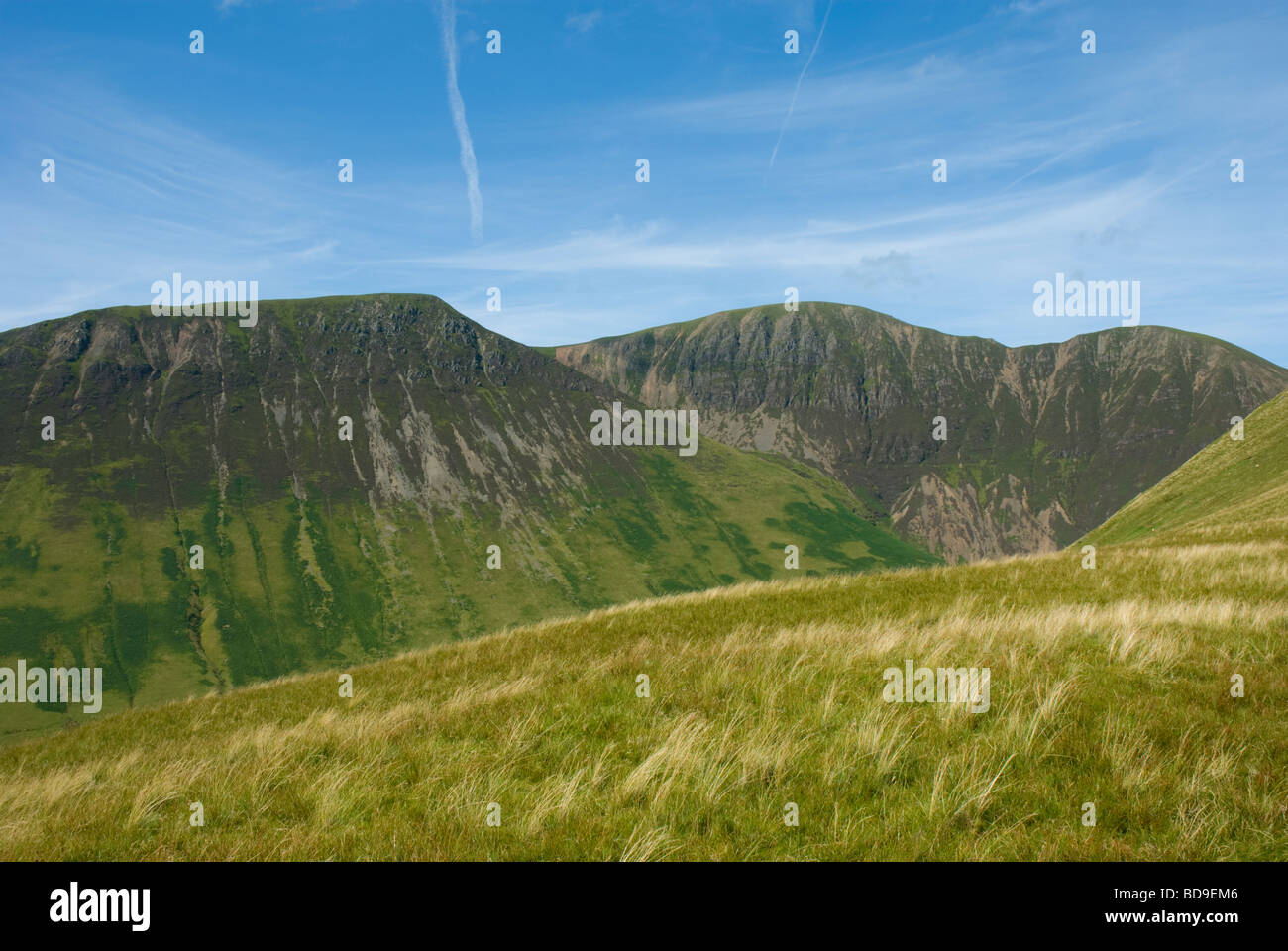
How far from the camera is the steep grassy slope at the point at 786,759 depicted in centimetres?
602

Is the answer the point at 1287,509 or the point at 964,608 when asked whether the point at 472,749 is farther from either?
the point at 1287,509

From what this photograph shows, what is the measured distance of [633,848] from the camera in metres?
5.83

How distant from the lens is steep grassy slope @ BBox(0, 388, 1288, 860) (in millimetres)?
6020

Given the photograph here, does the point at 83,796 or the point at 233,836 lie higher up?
the point at 233,836

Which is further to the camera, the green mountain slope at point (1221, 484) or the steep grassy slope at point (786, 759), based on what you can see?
the green mountain slope at point (1221, 484)

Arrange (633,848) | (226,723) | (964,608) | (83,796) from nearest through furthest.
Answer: (633,848), (83,796), (964,608), (226,723)

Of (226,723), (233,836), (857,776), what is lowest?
(226,723)

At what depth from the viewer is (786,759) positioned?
7.17 meters

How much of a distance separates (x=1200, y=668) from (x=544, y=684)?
8324mm

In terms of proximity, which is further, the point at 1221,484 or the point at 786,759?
the point at 1221,484

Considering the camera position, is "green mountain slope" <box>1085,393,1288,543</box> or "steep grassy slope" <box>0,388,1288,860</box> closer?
"steep grassy slope" <box>0,388,1288,860</box>

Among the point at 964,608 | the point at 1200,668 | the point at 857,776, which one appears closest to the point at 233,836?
the point at 857,776

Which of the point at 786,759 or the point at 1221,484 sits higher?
the point at 1221,484

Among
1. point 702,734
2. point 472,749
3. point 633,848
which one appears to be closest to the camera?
point 633,848
